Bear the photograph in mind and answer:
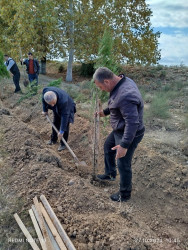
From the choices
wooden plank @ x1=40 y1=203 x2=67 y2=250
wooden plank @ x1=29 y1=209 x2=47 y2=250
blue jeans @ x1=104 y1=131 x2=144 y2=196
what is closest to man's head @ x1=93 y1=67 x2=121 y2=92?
blue jeans @ x1=104 y1=131 x2=144 y2=196

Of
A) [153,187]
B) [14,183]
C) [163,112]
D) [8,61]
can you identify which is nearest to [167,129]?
[163,112]

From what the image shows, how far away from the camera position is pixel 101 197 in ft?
12.9

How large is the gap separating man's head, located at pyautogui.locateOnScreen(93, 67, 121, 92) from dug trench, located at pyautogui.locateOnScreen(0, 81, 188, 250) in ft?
5.39

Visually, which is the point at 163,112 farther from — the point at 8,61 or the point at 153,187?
the point at 8,61

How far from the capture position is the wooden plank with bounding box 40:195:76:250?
2.96m

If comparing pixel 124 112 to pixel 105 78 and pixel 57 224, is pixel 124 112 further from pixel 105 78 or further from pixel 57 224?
pixel 57 224

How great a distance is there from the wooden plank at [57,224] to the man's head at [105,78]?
1829 millimetres

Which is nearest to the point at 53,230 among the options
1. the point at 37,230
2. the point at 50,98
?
the point at 37,230

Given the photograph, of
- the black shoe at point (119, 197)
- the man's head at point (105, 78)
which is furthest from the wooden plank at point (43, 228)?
the man's head at point (105, 78)

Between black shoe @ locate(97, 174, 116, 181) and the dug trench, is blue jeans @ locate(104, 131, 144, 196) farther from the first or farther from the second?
the dug trench

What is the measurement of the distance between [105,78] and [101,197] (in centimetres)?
183

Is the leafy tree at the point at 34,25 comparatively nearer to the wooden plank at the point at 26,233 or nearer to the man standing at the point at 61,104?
the man standing at the point at 61,104

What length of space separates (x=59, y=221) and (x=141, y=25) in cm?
1636

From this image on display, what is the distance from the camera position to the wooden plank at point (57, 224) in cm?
296
